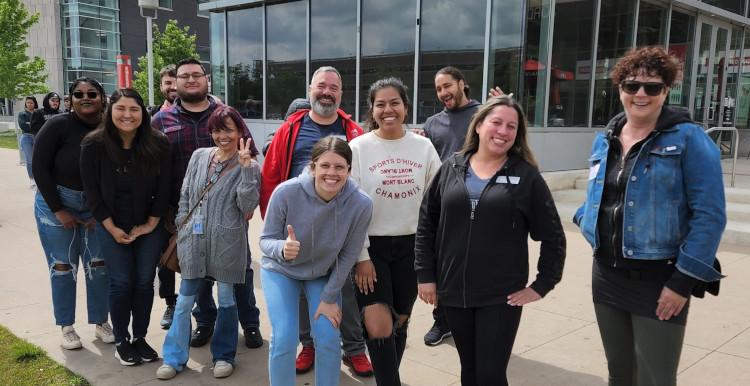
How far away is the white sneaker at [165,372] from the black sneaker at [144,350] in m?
0.29

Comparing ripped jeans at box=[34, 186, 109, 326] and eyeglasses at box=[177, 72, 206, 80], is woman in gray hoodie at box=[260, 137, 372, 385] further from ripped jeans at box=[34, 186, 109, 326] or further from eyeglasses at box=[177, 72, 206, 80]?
ripped jeans at box=[34, 186, 109, 326]

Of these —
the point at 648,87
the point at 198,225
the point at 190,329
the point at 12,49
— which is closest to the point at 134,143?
the point at 198,225

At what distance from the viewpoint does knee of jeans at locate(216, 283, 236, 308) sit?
12.4 ft

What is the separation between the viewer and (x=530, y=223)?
2.69 m

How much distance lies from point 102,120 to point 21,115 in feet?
36.6

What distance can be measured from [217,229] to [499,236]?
6.24ft

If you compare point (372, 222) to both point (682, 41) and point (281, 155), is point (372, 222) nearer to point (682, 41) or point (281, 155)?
point (281, 155)

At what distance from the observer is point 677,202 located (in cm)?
234

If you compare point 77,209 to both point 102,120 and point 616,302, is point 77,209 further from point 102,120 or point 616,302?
point 616,302

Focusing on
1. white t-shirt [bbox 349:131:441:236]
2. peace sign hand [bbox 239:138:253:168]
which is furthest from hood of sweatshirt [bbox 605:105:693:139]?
peace sign hand [bbox 239:138:253:168]

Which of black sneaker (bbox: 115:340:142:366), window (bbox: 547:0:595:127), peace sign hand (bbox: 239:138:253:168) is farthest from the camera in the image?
window (bbox: 547:0:595:127)

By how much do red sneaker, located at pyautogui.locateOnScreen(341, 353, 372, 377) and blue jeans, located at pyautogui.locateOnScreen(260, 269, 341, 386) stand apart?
0.75m

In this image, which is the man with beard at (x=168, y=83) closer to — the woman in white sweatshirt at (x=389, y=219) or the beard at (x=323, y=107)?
the beard at (x=323, y=107)

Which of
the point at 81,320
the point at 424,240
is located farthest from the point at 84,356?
the point at 424,240
